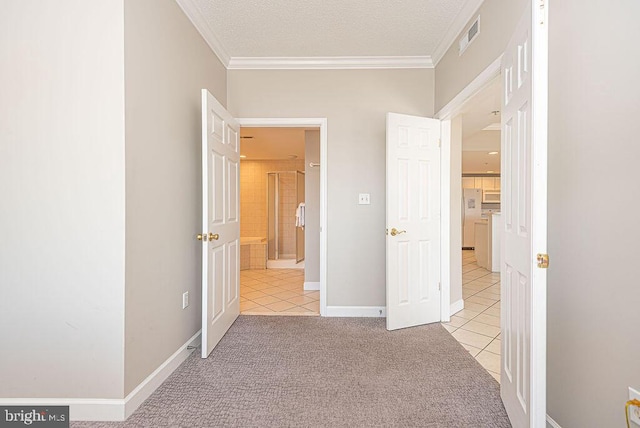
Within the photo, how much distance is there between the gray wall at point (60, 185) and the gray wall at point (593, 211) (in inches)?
88.1

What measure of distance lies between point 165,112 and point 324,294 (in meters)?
2.27

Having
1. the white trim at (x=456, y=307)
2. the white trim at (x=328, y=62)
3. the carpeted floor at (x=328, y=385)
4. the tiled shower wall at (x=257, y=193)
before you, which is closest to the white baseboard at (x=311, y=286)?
the carpeted floor at (x=328, y=385)

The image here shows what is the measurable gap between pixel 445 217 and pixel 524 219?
5.72ft

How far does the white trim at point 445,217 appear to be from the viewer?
308 centimetres

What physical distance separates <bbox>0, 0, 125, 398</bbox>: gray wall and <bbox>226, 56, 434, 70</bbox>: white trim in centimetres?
170

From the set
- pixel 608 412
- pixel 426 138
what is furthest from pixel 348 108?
pixel 608 412

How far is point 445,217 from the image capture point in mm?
3107

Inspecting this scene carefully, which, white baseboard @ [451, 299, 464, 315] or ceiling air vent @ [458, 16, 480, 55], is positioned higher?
ceiling air vent @ [458, 16, 480, 55]

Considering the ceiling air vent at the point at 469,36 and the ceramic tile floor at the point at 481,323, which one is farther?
the ceramic tile floor at the point at 481,323

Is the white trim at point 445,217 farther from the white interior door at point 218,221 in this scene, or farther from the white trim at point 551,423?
the white interior door at point 218,221

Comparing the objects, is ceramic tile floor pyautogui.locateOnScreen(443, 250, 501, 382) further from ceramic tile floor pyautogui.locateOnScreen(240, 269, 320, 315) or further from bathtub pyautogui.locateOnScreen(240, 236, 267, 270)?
bathtub pyautogui.locateOnScreen(240, 236, 267, 270)

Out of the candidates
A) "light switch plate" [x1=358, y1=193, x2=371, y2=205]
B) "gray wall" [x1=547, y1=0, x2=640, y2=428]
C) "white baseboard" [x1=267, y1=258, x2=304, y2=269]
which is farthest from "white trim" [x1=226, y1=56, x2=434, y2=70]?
"white baseboard" [x1=267, y1=258, x2=304, y2=269]

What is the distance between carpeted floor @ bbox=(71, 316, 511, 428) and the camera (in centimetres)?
165

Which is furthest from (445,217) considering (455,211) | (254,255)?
(254,255)
